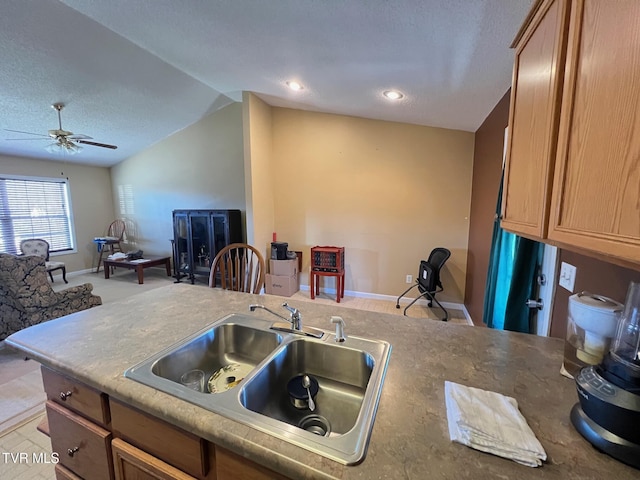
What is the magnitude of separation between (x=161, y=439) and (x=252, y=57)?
296 centimetres

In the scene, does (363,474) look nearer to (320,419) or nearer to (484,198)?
(320,419)

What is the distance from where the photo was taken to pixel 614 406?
1.86 feet

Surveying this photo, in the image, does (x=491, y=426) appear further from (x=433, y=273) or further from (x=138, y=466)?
(x=433, y=273)

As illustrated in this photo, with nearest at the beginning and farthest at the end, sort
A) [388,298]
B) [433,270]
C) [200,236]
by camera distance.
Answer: [433,270]
[388,298]
[200,236]

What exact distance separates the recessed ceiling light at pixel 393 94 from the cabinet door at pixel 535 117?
171 cm

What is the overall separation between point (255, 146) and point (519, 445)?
13.3 feet

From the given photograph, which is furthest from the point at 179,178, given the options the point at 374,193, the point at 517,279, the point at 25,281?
the point at 517,279

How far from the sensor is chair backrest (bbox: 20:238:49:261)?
489 centimetres

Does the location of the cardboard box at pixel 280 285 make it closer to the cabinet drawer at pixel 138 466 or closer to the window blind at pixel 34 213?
the cabinet drawer at pixel 138 466

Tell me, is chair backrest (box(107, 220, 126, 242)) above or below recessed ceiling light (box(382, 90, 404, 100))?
below

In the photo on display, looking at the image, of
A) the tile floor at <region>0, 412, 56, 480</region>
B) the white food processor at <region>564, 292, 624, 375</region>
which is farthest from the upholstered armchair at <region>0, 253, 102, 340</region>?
the white food processor at <region>564, 292, 624, 375</region>

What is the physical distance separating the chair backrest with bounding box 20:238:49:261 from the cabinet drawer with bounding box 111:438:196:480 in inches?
231

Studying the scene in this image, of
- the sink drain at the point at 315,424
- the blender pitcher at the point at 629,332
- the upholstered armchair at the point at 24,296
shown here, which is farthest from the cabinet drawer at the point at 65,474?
the upholstered armchair at the point at 24,296

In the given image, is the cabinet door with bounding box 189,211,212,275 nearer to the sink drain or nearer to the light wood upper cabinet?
the sink drain
